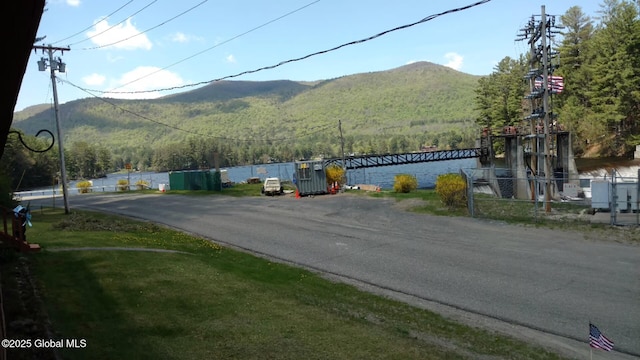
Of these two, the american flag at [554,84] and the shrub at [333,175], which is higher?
the american flag at [554,84]

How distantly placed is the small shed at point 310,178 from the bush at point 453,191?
13.1 m

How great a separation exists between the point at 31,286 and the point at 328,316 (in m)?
6.36

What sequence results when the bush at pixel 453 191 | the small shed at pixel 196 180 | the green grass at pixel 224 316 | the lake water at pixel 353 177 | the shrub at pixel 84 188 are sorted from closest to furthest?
1. the green grass at pixel 224 316
2. the bush at pixel 453 191
3. the small shed at pixel 196 180
4. the shrub at pixel 84 188
5. the lake water at pixel 353 177

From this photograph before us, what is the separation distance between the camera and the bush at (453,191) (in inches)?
987

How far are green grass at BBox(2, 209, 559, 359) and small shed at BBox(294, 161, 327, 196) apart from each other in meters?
22.9

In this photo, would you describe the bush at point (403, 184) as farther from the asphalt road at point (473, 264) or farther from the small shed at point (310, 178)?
the asphalt road at point (473, 264)

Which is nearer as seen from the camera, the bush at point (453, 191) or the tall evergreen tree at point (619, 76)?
the bush at point (453, 191)

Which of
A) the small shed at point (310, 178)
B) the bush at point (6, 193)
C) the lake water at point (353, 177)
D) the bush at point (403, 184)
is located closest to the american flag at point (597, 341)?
the bush at point (6, 193)

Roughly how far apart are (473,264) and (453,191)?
11.3 metres

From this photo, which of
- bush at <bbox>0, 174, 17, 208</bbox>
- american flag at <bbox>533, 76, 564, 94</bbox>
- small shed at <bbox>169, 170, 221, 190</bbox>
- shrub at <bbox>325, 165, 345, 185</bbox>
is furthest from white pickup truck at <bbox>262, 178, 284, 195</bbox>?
american flag at <bbox>533, 76, 564, 94</bbox>

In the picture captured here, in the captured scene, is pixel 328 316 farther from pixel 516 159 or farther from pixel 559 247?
pixel 516 159

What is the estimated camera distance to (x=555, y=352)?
802 centimetres

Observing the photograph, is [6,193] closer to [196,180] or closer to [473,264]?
[473,264]

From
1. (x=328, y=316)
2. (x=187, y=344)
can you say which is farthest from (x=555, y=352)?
(x=187, y=344)
